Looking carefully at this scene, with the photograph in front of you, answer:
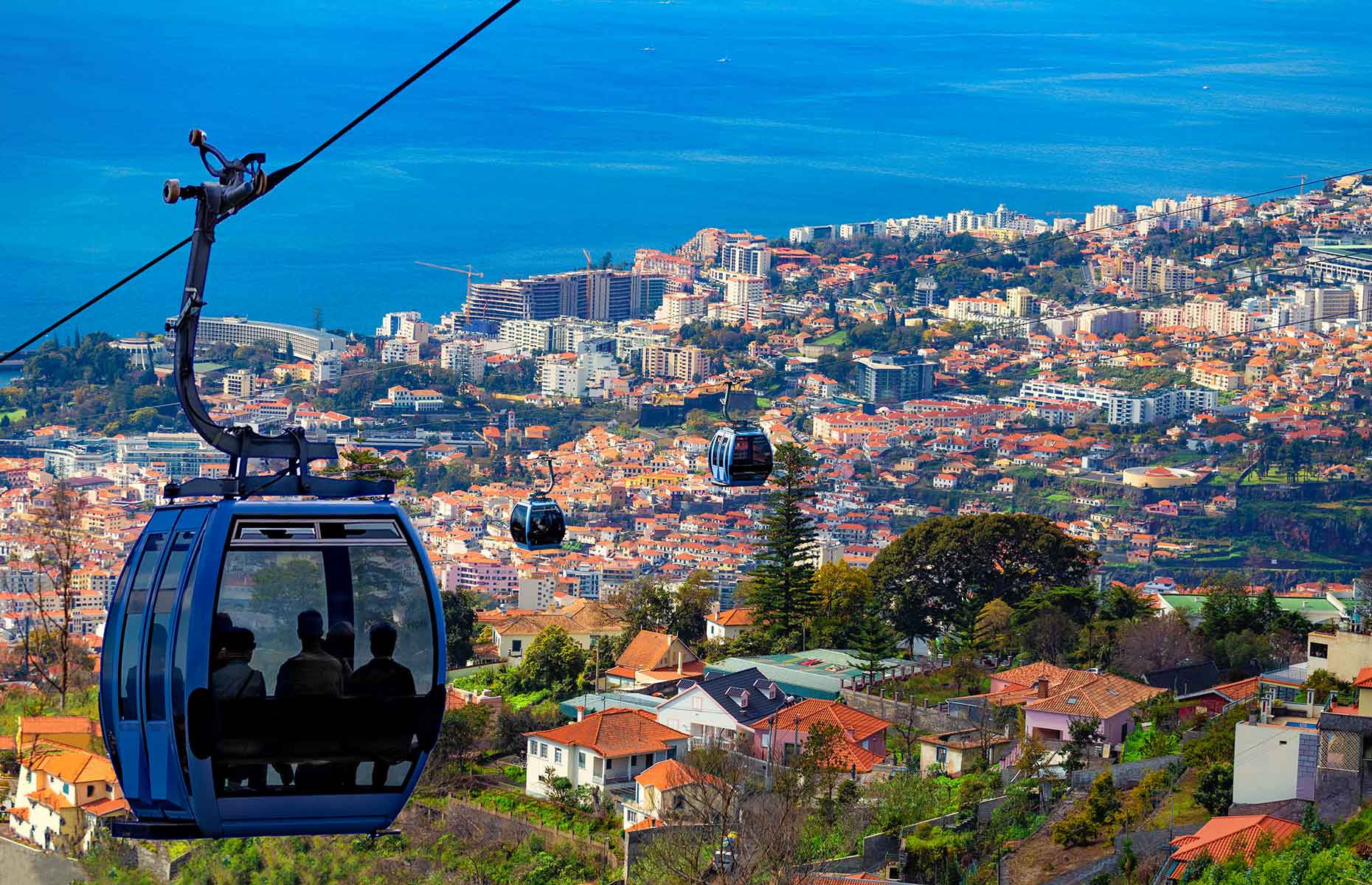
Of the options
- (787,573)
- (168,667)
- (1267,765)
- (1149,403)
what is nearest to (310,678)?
(168,667)

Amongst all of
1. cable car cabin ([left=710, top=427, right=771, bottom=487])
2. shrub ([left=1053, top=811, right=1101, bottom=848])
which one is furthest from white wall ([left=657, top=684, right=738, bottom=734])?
cable car cabin ([left=710, top=427, right=771, bottom=487])

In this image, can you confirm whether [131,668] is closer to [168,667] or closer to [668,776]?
[168,667]

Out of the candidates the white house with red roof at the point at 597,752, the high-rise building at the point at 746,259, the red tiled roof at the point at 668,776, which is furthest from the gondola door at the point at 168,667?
the high-rise building at the point at 746,259

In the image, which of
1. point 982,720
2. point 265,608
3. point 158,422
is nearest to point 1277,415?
point 158,422

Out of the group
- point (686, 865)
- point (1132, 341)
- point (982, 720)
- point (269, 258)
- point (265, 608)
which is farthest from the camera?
point (269, 258)

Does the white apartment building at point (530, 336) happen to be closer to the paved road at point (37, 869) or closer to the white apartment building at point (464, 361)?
the white apartment building at point (464, 361)

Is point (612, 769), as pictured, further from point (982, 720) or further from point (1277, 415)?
point (1277, 415)

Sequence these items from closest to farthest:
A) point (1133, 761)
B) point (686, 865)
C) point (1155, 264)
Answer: point (686, 865) → point (1133, 761) → point (1155, 264)
